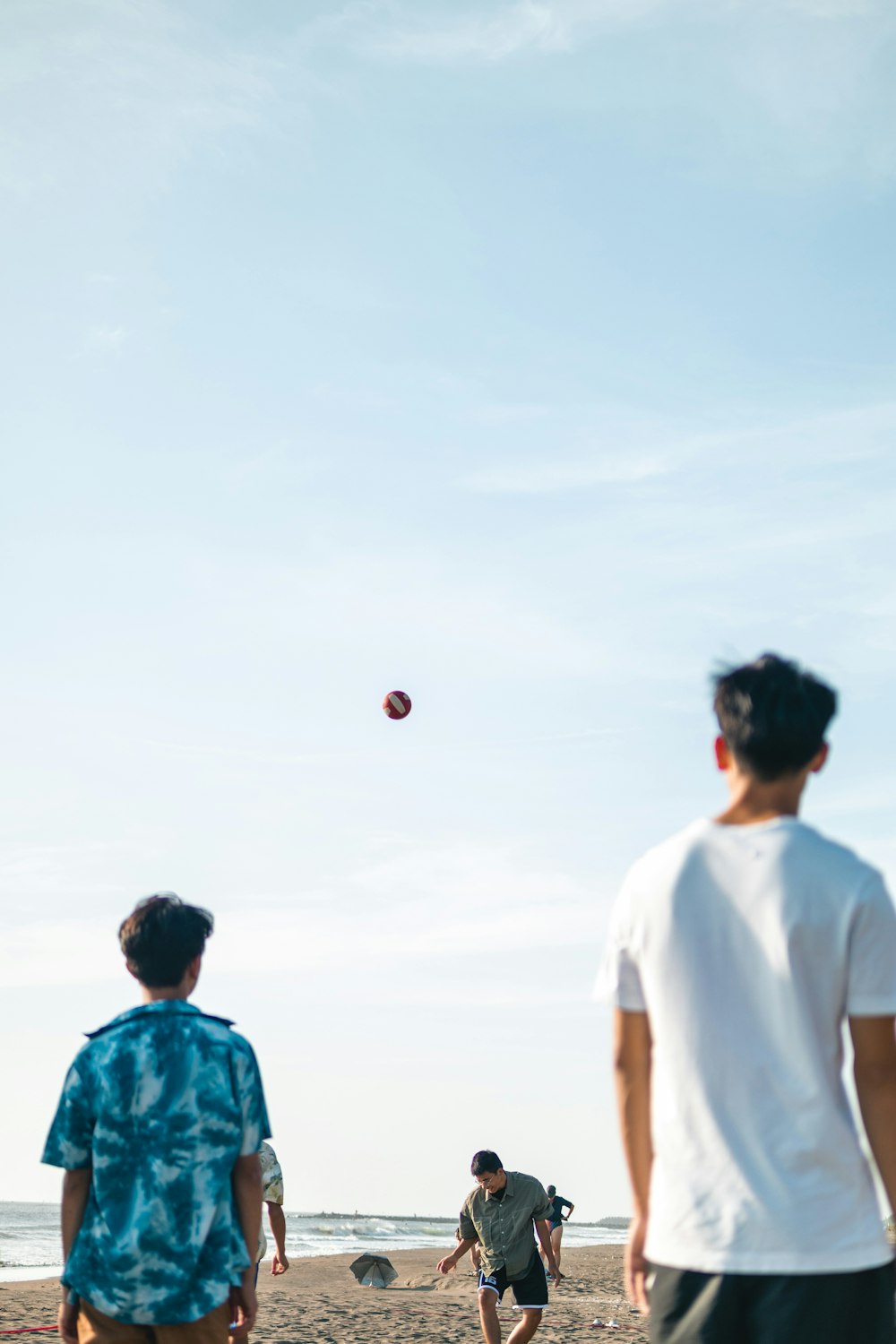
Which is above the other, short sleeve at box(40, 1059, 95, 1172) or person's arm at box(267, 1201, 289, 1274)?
short sleeve at box(40, 1059, 95, 1172)

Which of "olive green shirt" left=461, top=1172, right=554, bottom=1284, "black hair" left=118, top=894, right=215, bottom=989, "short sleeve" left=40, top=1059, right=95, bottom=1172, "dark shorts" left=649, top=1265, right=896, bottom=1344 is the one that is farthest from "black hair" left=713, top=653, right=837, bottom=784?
"olive green shirt" left=461, top=1172, right=554, bottom=1284

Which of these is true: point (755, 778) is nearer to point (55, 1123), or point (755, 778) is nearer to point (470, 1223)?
point (55, 1123)

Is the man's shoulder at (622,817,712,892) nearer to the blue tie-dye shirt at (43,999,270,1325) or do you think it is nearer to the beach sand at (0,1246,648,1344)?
the blue tie-dye shirt at (43,999,270,1325)

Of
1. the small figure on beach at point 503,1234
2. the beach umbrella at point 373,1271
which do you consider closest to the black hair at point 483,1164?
the small figure on beach at point 503,1234

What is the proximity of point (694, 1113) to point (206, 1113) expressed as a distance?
1705 mm

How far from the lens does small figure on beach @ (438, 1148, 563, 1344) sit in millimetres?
10805

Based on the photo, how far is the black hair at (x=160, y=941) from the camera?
4223 millimetres

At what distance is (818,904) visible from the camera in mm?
2939

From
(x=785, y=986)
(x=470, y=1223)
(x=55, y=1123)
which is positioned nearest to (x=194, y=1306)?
(x=55, y=1123)

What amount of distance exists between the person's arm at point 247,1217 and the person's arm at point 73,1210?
0.45 meters

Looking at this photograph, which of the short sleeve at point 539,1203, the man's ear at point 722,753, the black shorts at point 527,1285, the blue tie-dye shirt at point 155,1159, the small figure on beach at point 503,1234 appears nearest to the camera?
the man's ear at point 722,753

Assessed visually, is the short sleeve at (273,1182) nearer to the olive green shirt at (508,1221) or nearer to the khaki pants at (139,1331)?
the olive green shirt at (508,1221)

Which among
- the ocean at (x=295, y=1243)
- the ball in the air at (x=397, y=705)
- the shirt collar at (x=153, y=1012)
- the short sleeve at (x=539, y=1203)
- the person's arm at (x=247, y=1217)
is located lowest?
the ocean at (x=295, y=1243)

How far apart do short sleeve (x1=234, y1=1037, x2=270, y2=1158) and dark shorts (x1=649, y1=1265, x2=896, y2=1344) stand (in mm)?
1669
